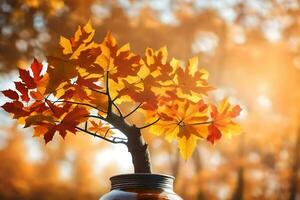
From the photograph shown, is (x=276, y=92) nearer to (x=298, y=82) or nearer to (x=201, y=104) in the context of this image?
(x=298, y=82)

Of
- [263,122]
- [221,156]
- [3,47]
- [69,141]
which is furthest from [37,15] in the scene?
[69,141]

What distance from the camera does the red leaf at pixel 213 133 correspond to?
5.48ft

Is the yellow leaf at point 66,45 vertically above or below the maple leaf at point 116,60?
above


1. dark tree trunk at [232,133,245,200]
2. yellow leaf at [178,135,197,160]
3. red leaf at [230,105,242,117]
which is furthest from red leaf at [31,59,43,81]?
dark tree trunk at [232,133,245,200]

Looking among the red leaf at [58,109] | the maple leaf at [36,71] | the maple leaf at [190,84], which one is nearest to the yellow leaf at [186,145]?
the maple leaf at [190,84]

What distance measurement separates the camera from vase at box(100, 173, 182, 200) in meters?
1.41

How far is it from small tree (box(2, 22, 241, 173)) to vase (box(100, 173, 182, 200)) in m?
0.10

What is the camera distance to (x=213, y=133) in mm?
1675

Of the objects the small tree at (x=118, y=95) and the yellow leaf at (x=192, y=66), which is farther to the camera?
the yellow leaf at (x=192, y=66)

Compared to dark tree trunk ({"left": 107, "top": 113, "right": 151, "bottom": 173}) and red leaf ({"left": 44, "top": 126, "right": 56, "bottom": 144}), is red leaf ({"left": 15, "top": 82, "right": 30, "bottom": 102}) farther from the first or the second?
dark tree trunk ({"left": 107, "top": 113, "right": 151, "bottom": 173})

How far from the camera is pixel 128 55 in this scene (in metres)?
1.54

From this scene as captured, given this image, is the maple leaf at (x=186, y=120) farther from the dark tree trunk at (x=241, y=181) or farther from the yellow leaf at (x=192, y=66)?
the dark tree trunk at (x=241, y=181)

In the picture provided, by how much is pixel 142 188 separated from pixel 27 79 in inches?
20.8

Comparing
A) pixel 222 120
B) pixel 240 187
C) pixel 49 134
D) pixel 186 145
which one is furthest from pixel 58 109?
pixel 240 187
